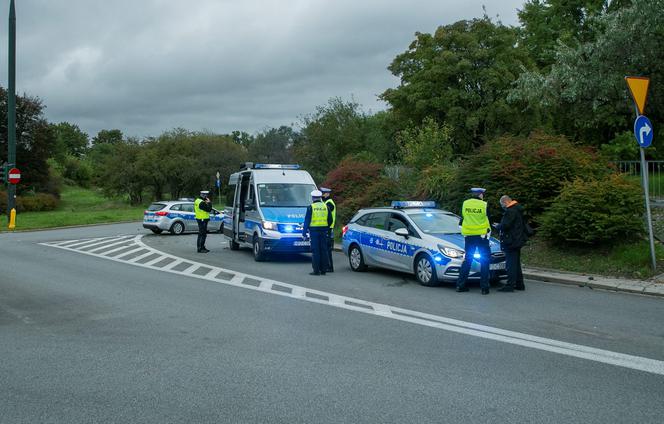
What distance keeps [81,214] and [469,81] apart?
2948 centimetres

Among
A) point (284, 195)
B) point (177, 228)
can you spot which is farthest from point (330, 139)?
point (284, 195)

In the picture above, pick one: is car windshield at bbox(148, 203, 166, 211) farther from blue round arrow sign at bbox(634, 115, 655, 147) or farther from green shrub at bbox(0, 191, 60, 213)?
green shrub at bbox(0, 191, 60, 213)

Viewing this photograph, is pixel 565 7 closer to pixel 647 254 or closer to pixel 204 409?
pixel 647 254

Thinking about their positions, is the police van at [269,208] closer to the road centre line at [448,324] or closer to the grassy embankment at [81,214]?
the road centre line at [448,324]

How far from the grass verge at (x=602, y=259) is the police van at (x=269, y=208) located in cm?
557

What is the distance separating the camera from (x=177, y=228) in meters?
27.9

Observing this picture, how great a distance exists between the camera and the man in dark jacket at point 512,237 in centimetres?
1088

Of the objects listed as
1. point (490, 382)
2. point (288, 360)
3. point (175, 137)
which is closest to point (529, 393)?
point (490, 382)

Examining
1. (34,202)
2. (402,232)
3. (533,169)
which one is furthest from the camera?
(34,202)

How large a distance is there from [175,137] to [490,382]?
228 ft

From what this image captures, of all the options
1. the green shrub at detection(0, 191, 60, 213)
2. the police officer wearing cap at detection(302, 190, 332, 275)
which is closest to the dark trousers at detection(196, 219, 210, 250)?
the police officer wearing cap at detection(302, 190, 332, 275)

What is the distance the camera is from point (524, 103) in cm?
3878

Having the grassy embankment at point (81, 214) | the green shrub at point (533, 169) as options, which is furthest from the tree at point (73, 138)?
the green shrub at point (533, 169)

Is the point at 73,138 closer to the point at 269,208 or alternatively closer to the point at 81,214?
the point at 81,214
